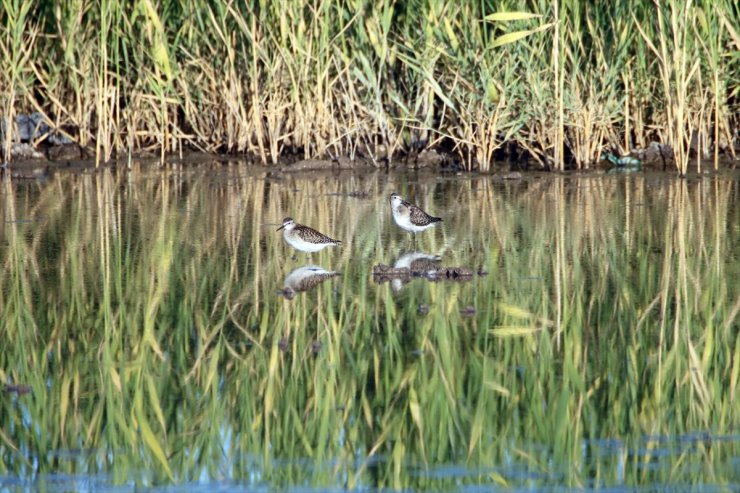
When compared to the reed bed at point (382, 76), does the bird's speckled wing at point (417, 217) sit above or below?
below

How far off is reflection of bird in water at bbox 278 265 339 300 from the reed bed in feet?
12.0

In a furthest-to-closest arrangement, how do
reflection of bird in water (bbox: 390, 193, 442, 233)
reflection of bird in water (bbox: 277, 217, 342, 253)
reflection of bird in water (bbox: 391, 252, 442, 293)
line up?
1. reflection of bird in water (bbox: 390, 193, 442, 233)
2. reflection of bird in water (bbox: 277, 217, 342, 253)
3. reflection of bird in water (bbox: 391, 252, 442, 293)

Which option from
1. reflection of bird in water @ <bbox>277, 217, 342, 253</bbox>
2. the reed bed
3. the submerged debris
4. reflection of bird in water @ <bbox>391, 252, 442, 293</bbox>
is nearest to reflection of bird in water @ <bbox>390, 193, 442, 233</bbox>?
reflection of bird in water @ <bbox>391, 252, 442, 293</bbox>

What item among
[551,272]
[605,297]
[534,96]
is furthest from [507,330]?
[534,96]

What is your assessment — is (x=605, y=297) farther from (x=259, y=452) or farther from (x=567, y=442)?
(x=259, y=452)

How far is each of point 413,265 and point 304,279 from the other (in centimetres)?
74

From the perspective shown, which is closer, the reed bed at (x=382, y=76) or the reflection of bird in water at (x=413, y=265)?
the reflection of bird in water at (x=413, y=265)

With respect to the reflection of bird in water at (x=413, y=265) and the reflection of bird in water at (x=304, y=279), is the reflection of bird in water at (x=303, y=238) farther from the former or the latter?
the reflection of bird in water at (x=413, y=265)

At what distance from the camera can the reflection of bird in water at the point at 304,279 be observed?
719cm

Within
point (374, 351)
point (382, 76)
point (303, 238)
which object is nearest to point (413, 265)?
point (303, 238)

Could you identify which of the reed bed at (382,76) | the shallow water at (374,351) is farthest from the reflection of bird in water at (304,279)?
the reed bed at (382,76)

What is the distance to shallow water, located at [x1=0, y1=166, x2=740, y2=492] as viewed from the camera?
4.52 metres

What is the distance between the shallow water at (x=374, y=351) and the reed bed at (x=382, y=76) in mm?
2068

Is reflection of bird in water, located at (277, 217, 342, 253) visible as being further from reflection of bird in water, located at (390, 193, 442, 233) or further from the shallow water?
reflection of bird in water, located at (390, 193, 442, 233)
